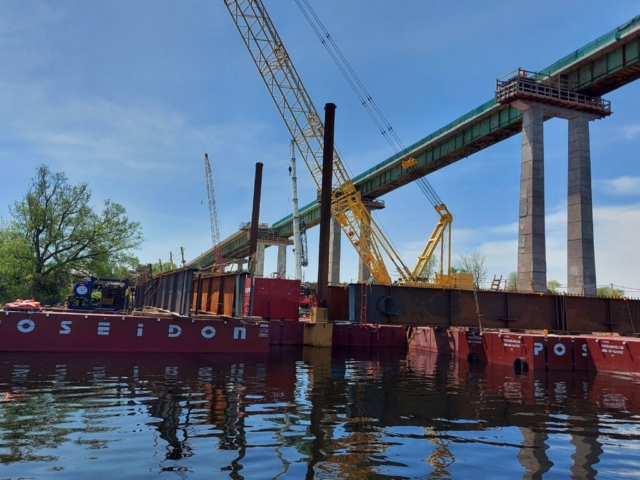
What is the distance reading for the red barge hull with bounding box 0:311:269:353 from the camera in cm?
2077

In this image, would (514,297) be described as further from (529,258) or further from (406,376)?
(406,376)

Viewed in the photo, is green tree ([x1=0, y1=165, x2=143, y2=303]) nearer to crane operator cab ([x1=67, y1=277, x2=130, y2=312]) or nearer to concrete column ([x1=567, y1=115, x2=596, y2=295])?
crane operator cab ([x1=67, y1=277, x2=130, y2=312])

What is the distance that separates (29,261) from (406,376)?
1790 inches

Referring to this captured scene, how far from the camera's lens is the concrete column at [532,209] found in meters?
36.4

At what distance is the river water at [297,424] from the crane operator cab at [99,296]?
1551 cm

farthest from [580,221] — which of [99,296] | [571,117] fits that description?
[99,296]

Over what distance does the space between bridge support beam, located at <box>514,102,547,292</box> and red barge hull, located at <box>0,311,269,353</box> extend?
917 inches

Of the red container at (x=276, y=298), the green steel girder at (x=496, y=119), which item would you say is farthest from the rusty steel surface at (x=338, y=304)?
the green steel girder at (x=496, y=119)

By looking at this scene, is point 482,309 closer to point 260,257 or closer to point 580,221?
point 580,221

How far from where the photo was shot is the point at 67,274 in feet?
171

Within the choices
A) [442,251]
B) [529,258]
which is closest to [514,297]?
[529,258]

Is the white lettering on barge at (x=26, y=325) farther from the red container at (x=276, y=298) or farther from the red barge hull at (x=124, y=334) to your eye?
the red container at (x=276, y=298)

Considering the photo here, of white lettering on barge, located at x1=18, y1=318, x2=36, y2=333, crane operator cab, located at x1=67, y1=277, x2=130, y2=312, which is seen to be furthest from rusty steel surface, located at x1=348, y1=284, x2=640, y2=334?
crane operator cab, located at x1=67, y1=277, x2=130, y2=312

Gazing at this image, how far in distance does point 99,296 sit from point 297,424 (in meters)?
30.3
